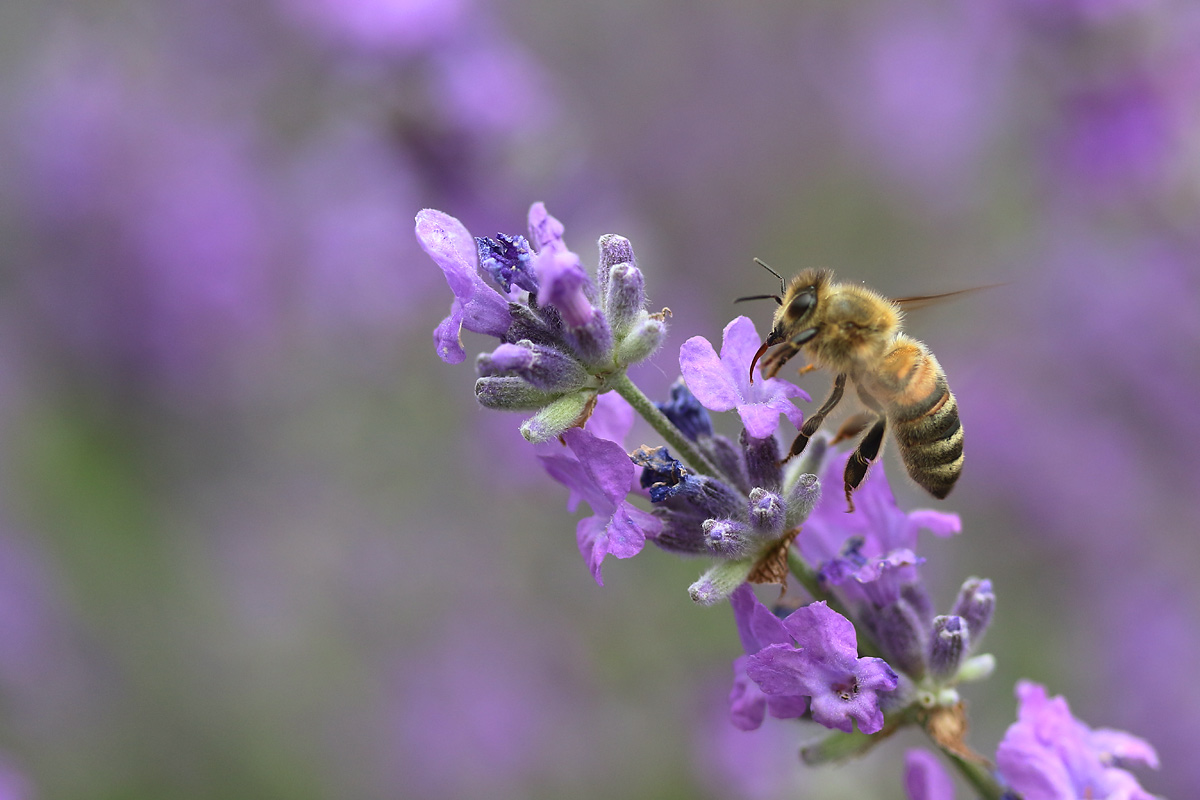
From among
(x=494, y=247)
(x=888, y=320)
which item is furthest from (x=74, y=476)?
(x=888, y=320)

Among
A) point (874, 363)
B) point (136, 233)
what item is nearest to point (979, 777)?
point (874, 363)

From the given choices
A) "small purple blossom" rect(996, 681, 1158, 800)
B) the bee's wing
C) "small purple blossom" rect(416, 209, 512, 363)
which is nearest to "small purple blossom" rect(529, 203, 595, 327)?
"small purple blossom" rect(416, 209, 512, 363)

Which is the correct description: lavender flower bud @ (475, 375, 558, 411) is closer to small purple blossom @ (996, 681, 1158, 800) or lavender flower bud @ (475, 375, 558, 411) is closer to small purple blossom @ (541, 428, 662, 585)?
small purple blossom @ (541, 428, 662, 585)

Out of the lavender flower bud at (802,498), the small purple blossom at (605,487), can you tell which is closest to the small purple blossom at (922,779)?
the lavender flower bud at (802,498)

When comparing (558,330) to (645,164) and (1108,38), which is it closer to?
(1108,38)

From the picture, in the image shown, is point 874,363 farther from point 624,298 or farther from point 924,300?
point 624,298

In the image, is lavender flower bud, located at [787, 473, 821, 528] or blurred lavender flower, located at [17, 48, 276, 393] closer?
lavender flower bud, located at [787, 473, 821, 528]

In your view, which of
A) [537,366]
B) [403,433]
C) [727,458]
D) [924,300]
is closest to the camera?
[537,366]
